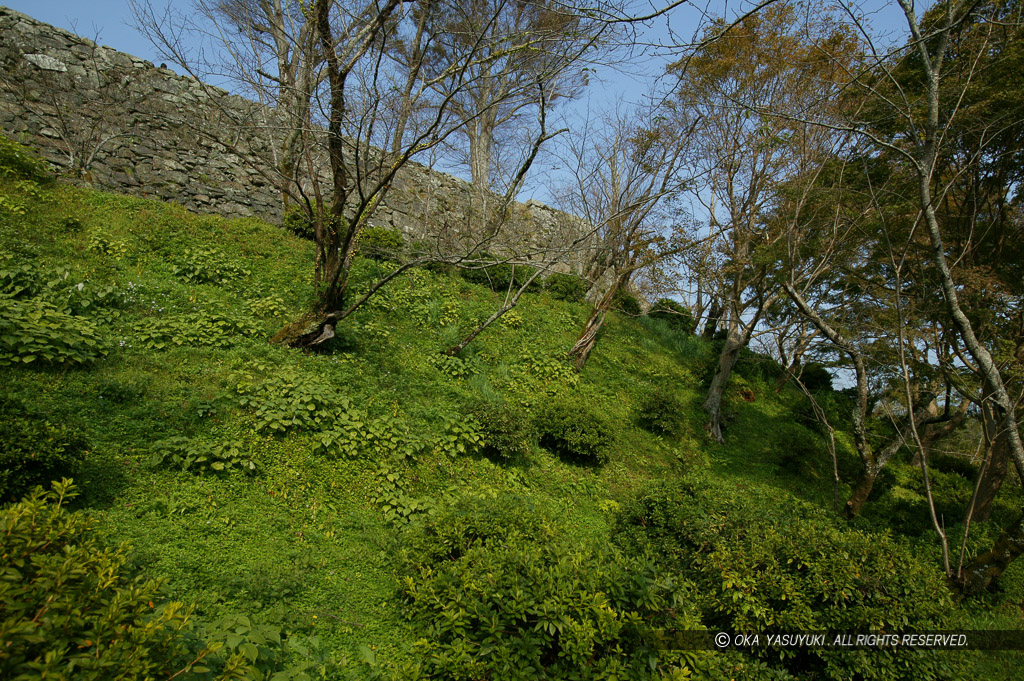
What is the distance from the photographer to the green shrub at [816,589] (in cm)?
338

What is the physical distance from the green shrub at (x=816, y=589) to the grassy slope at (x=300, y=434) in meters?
1.34

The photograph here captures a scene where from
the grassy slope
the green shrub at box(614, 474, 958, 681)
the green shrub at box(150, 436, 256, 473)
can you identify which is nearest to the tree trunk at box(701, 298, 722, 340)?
the grassy slope

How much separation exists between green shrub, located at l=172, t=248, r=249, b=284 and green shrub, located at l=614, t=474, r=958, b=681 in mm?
7105

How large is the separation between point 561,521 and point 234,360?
4.09 meters

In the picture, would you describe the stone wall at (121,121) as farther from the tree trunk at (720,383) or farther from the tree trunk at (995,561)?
the tree trunk at (995,561)

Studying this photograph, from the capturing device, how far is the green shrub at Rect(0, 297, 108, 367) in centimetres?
449

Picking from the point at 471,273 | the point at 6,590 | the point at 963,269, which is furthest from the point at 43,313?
the point at 963,269

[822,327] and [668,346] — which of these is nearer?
[822,327]

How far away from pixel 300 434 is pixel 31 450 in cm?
210

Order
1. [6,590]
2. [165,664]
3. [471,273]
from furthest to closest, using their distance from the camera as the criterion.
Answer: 1. [471,273]
2. [165,664]
3. [6,590]

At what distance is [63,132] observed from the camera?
356 inches

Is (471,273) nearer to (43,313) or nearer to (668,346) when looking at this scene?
(668,346)

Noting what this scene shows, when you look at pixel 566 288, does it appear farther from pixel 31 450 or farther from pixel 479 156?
pixel 31 450

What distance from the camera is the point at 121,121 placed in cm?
986
